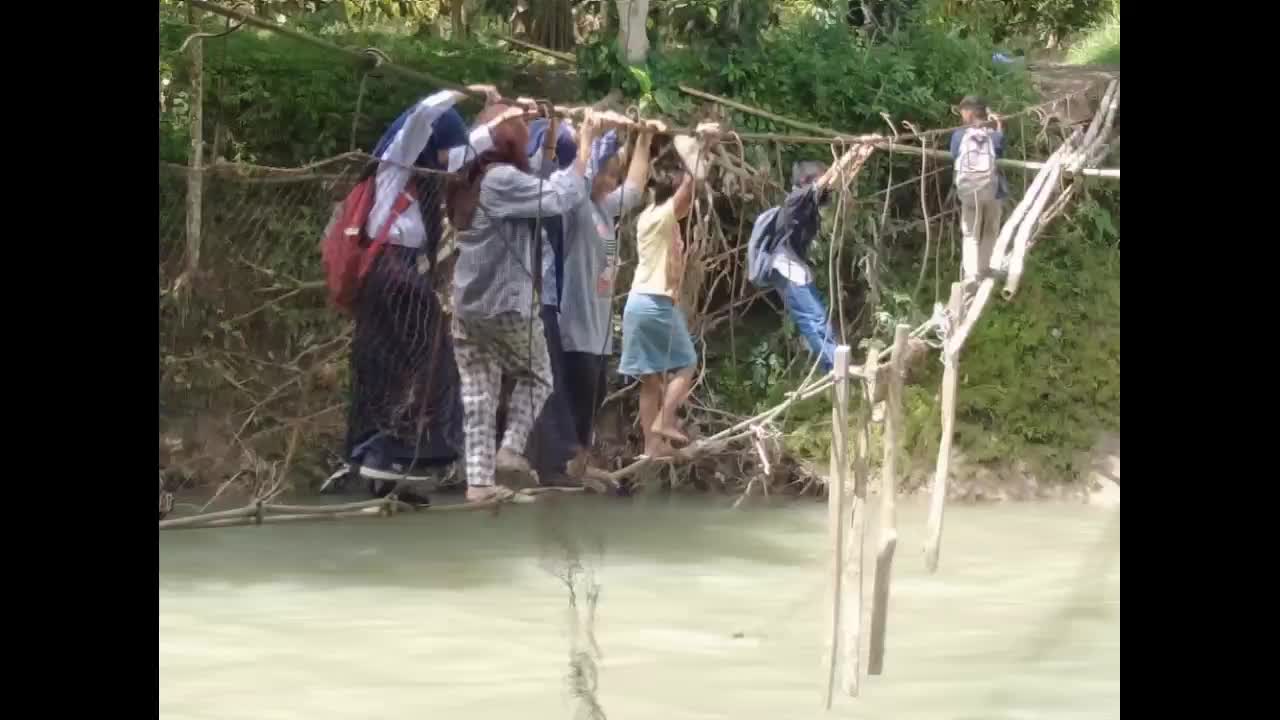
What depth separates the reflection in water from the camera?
5047mm

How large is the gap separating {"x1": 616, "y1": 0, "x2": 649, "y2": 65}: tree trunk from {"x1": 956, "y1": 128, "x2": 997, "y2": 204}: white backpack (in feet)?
6.56

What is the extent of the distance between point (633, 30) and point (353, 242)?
11.6ft

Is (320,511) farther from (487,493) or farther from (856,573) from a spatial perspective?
(856,573)

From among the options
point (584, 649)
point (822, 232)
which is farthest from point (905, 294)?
point (584, 649)

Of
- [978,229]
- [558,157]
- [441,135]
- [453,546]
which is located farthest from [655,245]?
[441,135]

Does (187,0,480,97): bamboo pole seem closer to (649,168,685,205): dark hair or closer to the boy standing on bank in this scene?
(649,168,685,205): dark hair

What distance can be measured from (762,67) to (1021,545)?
9.28 ft

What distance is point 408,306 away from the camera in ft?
20.1

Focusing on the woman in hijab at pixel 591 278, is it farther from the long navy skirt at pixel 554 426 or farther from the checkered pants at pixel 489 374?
the checkered pants at pixel 489 374

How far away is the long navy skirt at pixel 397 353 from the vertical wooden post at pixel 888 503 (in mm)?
1787

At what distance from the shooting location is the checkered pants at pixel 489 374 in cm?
696

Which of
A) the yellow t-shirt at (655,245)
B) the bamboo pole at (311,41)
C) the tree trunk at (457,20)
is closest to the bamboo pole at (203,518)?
the yellow t-shirt at (655,245)

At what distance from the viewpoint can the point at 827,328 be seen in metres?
8.52

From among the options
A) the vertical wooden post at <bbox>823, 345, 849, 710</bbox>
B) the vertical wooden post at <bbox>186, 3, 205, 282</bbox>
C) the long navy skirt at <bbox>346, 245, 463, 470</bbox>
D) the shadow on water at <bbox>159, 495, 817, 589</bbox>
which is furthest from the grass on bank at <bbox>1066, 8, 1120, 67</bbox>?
the vertical wooden post at <bbox>823, 345, 849, 710</bbox>
